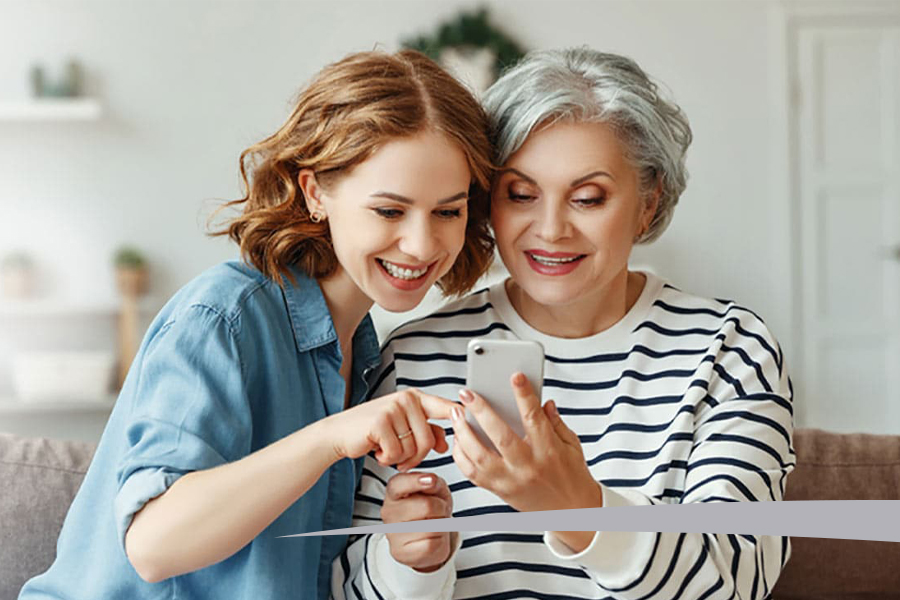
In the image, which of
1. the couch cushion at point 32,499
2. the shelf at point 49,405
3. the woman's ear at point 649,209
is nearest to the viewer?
the woman's ear at point 649,209

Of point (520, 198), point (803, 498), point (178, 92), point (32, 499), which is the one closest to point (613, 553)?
point (520, 198)

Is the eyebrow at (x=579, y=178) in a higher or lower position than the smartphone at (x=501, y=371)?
higher

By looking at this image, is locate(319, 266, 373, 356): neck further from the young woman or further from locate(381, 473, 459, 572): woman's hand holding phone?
locate(381, 473, 459, 572): woman's hand holding phone

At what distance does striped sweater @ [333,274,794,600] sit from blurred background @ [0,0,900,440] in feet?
11.2

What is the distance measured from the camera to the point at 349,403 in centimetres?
135

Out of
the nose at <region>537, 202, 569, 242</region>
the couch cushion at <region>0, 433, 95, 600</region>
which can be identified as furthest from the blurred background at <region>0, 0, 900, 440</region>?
the nose at <region>537, 202, 569, 242</region>

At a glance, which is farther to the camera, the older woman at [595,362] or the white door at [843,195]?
the white door at [843,195]

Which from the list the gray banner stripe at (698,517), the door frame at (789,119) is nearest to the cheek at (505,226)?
the gray banner stripe at (698,517)

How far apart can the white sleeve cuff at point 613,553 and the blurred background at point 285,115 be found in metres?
3.81

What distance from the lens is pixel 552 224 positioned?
4.07 ft

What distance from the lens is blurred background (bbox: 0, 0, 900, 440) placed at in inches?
186

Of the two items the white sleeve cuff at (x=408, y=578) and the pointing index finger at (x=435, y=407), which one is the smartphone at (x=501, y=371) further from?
the white sleeve cuff at (x=408, y=578)

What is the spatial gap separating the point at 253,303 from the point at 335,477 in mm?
248

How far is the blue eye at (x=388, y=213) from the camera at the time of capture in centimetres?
115
